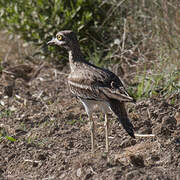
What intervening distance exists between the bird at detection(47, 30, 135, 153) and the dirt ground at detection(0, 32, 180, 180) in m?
0.29

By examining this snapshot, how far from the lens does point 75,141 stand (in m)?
4.84

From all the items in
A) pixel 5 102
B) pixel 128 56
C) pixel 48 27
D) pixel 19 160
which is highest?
pixel 48 27

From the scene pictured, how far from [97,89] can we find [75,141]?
0.78m

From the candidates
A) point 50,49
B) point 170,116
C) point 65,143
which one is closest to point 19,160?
point 65,143

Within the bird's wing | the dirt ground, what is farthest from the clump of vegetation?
the bird's wing

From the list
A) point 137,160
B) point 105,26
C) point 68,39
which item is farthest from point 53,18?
point 137,160

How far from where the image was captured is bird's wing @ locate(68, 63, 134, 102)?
4246 millimetres

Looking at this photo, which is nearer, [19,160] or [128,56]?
[19,160]

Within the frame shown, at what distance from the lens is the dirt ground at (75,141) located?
397cm

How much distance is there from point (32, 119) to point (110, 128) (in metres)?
1.00

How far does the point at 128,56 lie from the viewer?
6.91 meters

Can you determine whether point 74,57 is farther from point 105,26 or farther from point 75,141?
point 105,26

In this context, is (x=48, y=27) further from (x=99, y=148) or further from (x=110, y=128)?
(x=99, y=148)

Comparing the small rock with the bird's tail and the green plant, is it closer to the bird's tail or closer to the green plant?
the bird's tail
